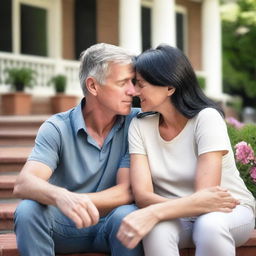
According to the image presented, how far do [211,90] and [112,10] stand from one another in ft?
11.8

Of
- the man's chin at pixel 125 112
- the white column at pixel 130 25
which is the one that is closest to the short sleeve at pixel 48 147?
the man's chin at pixel 125 112

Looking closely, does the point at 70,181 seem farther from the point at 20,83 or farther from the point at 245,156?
the point at 20,83

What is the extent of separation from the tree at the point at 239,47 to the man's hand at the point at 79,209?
55.0 feet

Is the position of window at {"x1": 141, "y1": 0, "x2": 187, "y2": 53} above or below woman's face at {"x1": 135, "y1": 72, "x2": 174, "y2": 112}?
above

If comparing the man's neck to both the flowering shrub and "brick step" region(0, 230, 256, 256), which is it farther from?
the flowering shrub

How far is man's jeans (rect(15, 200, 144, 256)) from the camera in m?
2.75

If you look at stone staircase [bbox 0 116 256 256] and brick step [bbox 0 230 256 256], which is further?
stone staircase [bbox 0 116 256 256]

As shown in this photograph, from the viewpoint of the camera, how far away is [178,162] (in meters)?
2.96

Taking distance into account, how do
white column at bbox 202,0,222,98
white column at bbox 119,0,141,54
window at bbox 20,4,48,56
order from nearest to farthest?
1. white column at bbox 119,0,141,54
2. window at bbox 20,4,48,56
3. white column at bbox 202,0,222,98

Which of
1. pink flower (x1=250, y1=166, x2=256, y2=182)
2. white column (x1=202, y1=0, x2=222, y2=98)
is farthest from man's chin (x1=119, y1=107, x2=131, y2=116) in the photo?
white column (x1=202, y1=0, x2=222, y2=98)

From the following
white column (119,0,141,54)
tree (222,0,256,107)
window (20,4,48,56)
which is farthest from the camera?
tree (222,0,256,107)

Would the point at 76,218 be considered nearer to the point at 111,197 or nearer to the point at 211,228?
the point at 111,197

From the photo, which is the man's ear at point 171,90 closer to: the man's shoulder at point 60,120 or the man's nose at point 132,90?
the man's nose at point 132,90

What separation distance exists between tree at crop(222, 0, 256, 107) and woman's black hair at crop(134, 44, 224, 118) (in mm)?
16236
